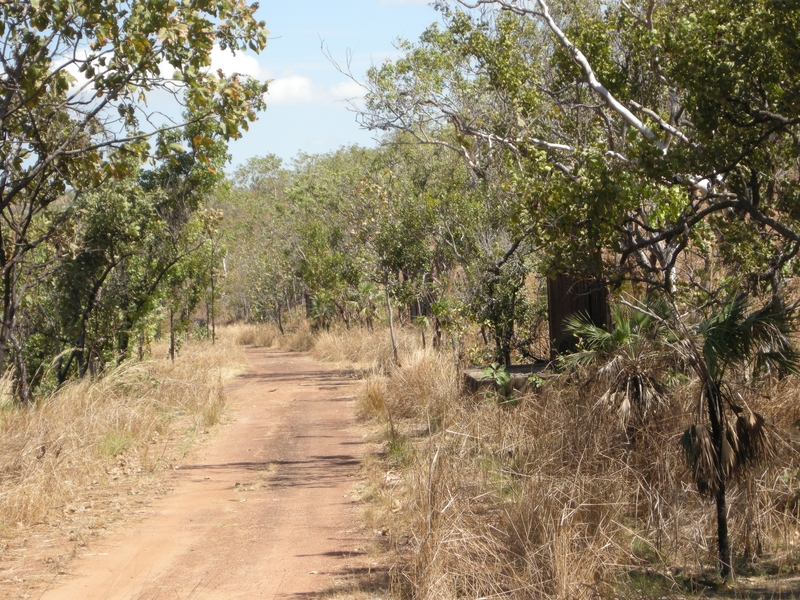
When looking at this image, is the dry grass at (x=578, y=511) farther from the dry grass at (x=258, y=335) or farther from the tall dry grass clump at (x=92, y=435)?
the dry grass at (x=258, y=335)

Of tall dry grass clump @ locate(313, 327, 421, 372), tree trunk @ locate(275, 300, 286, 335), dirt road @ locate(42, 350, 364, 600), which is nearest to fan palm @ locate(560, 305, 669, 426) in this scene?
dirt road @ locate(42, 350, 364, 600)

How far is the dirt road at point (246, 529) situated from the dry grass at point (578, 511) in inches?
26.3

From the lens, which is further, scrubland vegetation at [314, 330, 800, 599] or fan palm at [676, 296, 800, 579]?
fan palm at [676, 296, 800, 579]

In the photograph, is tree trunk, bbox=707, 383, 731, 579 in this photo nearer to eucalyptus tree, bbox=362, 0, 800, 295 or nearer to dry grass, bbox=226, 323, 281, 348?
eucalyptus tree, bbox=362, 0, 800, 295

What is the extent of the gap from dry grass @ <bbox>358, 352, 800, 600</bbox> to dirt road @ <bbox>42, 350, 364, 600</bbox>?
67cm

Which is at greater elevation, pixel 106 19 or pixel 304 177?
pixel 304 177

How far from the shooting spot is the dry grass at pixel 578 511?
19.3ft

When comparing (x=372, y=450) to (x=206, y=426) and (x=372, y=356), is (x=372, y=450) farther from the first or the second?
(x=372, y=356)

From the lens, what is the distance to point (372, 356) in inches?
983

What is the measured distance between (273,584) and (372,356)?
18283 mm

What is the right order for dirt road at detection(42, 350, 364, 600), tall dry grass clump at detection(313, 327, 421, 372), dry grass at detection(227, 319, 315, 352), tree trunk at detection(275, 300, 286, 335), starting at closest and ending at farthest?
dirt road at detection(42, 350, 364, 600), tall dry grass clump at detection(313, 327, 421, 372), dry grass at detection(227, 319, 315, 352), tree trunk at detection(275, 300, 286, 335)

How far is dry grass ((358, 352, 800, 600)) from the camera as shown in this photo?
5.89 m

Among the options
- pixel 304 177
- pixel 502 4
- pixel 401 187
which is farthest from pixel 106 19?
pixel 304 177

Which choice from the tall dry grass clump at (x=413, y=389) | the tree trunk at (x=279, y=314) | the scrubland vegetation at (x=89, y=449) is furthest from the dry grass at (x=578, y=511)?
the tree trunk at (x=279, y=314)
